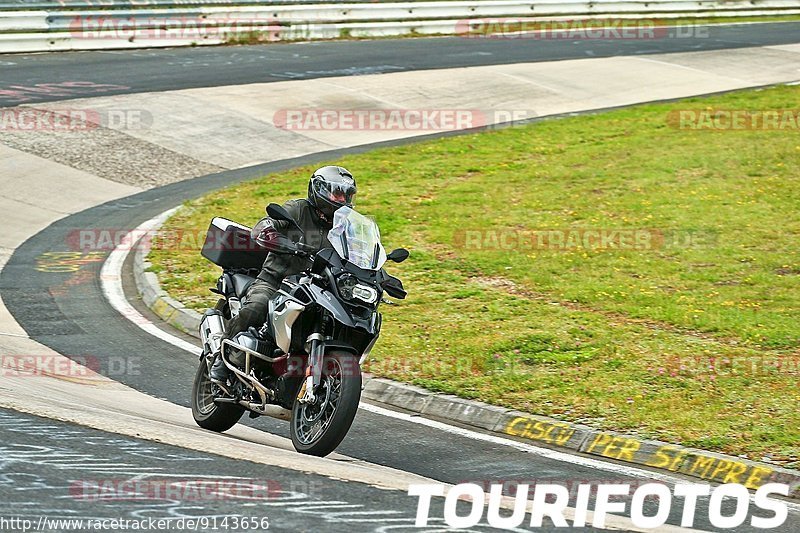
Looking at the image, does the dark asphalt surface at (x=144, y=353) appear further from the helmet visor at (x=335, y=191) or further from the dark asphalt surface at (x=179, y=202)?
the helmet visor at (x=335, y=191)

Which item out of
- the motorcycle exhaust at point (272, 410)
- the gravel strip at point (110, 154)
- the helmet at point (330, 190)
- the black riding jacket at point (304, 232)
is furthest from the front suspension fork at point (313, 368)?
the gravel strip at point (110, 154)

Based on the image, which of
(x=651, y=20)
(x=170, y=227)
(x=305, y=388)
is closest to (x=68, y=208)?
(x=170, y=227)

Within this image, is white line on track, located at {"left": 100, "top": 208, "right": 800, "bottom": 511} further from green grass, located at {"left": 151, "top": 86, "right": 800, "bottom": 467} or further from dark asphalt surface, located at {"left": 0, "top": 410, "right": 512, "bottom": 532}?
dark asphalt surface, located at {"left": 0, "top": 410, "right": 512, "bottom": 532}

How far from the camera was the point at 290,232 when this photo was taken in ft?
28.0

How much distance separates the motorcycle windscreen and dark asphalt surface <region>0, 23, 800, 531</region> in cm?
156

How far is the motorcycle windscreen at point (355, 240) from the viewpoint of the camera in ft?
26.4

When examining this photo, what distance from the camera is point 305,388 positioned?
26.2 feet

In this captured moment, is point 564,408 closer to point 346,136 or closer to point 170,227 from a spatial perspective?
point 170,227

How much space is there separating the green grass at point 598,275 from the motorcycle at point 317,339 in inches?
92.2

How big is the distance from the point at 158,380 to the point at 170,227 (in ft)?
21.3

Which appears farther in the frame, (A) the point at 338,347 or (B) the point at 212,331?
(B) the point at 212,331

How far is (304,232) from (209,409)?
169cm

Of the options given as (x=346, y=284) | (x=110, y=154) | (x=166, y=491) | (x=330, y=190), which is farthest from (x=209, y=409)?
(x=110, y=154)

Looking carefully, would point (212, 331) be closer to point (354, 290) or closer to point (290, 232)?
point (290, 232)
